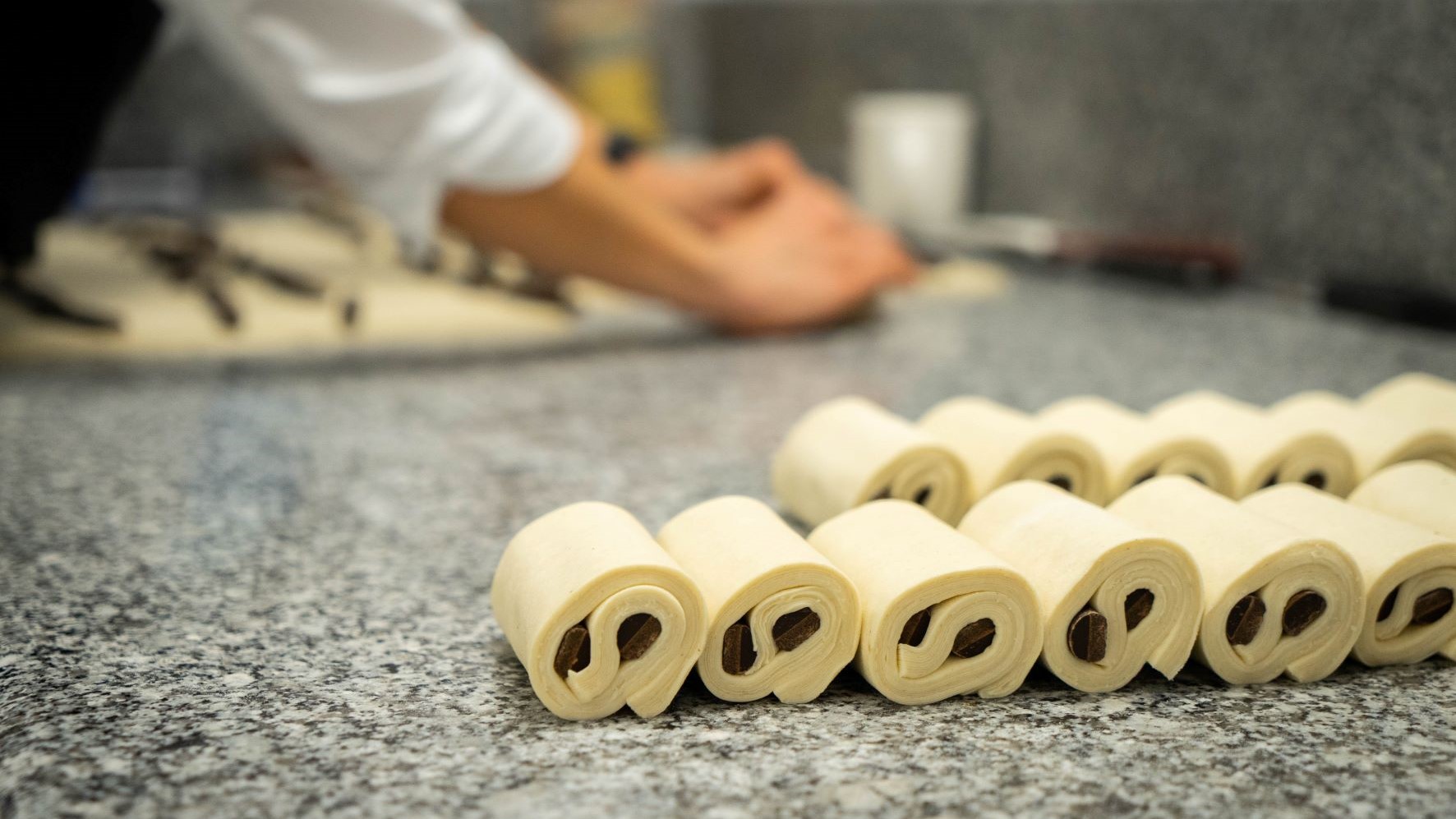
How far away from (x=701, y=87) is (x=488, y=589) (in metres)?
3.22

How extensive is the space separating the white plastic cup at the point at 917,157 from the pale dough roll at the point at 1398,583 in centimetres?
177

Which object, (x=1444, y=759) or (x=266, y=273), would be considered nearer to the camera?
(x=1444, y=759)

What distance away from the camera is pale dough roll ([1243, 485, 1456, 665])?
0.72 metres

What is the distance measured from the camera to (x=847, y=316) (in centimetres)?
186

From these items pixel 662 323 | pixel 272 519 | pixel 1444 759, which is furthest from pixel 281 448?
pixel 1444 759

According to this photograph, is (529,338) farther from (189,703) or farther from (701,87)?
(701,87)

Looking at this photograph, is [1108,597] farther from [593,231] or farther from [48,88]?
[48,88]

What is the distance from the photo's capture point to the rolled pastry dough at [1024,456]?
91cm

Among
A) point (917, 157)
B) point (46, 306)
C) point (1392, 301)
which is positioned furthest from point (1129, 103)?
point (46, 306)

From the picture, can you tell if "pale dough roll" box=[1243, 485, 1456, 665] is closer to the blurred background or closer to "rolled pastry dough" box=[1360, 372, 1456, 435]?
"rolled pastry dough" box=[1360, 372, 1456, 435]

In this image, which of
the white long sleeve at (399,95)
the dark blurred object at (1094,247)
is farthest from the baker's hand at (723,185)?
the white long sleeve at (399,95)

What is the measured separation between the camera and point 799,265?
72.9 inches

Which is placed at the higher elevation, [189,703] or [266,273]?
[266,273]

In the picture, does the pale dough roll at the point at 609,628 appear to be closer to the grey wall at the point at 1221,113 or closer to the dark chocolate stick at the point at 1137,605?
the dark chocolate stick at the point at 1137,605
